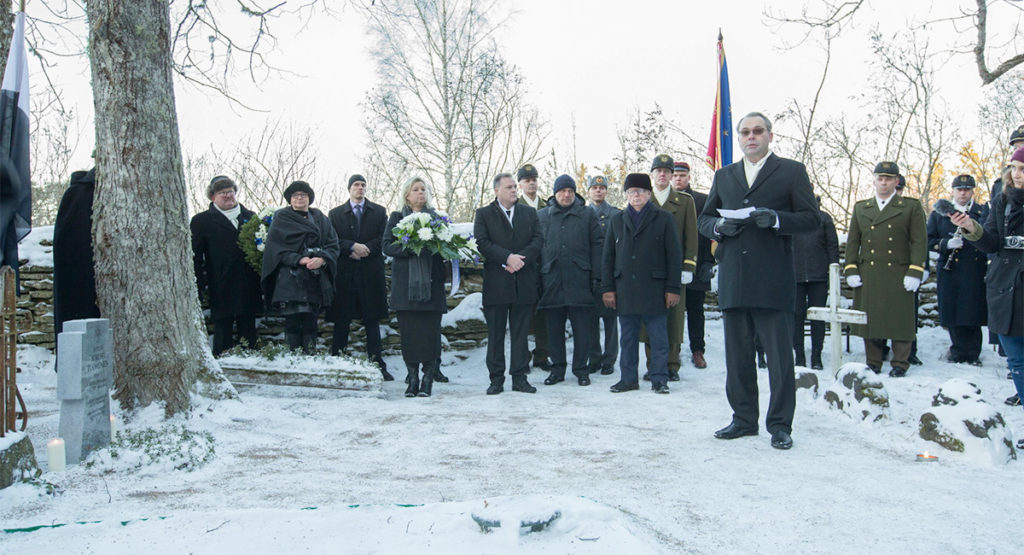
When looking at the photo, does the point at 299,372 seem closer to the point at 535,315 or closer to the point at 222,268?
the point at 222,268

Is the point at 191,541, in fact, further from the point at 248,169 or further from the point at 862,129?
the point at 862,129

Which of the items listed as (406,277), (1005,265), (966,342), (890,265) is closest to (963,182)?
(890,265)

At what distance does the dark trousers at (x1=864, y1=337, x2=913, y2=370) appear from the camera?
761cm

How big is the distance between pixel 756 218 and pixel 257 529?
3117 millimetres

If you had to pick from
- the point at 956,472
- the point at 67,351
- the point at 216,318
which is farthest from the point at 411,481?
the point at 216,318

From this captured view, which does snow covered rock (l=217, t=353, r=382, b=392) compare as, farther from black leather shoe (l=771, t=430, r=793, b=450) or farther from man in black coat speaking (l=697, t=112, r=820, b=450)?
black leather shoe (l=771, t=430, r=793, b=450)

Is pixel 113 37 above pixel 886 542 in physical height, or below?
above

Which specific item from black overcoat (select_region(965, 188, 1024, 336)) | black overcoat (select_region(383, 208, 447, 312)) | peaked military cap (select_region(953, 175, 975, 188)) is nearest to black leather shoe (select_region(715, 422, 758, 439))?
black overcoat (select_region(965, 188, 1024, 336))

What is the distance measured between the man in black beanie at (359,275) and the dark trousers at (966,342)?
605 centimetres

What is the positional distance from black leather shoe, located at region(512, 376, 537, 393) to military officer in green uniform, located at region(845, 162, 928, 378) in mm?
3435

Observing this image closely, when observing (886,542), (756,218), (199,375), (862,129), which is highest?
(862,129)

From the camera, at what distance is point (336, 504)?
3451mm

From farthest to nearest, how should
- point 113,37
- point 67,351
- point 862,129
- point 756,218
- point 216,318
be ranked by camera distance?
point 862,129
point 216,318
point 113,37
point 756,218
point 67,351

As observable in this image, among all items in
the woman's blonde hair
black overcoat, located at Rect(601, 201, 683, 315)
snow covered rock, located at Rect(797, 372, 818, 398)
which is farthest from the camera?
the woman's blonde hair
